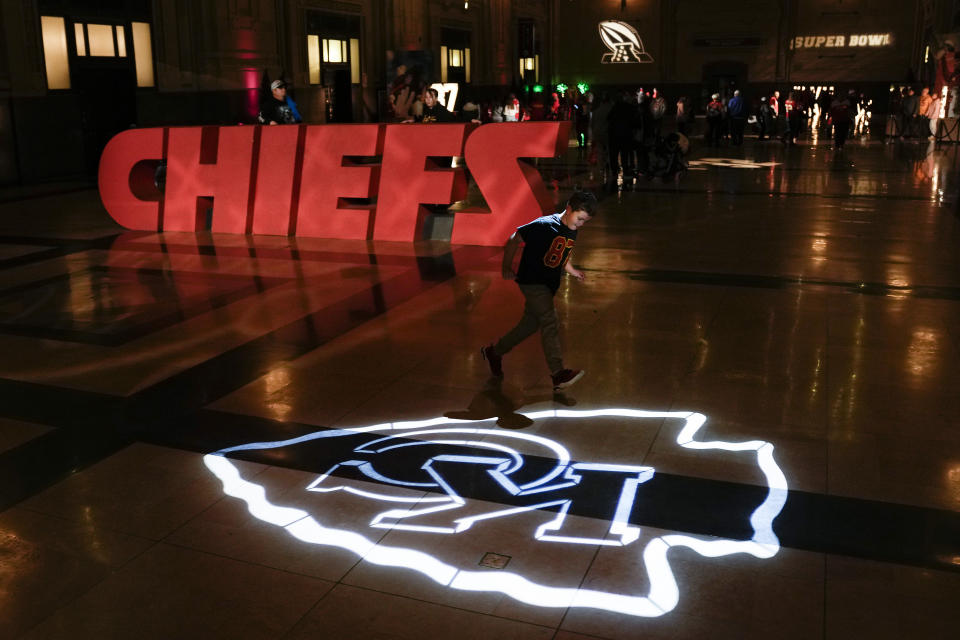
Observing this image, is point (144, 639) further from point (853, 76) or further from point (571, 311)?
point (853, 76)

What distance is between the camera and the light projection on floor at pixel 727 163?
19.7 m

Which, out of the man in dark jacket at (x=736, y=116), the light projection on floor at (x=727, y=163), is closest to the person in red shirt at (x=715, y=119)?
the man in dark jacket at (x=736, y=116)

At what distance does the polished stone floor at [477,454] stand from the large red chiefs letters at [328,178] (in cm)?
188

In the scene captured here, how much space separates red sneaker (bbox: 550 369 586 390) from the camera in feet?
19.0

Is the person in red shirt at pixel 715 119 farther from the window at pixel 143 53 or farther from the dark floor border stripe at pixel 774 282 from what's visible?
the dark floor border stripe at pixel 774 282

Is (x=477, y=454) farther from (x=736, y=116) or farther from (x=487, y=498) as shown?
(x=736, y=116)

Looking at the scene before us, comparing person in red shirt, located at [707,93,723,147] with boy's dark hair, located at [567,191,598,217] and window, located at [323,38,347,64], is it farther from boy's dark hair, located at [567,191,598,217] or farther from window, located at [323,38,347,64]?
boy's dark hair, located at [567,191,598,217]

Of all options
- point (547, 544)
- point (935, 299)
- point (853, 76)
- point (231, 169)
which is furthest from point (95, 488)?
point (853, 76)

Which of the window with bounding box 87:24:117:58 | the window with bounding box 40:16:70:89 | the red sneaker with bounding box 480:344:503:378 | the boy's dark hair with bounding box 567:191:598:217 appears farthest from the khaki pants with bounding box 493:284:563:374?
the window with bounding box 87:24:117:58

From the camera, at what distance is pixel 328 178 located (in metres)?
11.9

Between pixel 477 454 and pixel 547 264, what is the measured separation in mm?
1407

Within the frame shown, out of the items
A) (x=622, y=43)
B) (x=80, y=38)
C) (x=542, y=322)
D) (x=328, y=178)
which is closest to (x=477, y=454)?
(x=542, y=322)

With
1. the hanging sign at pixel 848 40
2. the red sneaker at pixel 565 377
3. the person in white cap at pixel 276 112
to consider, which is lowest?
the red sneaker at pixel 565 377

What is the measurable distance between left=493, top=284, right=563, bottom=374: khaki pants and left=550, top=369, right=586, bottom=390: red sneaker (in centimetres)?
5
